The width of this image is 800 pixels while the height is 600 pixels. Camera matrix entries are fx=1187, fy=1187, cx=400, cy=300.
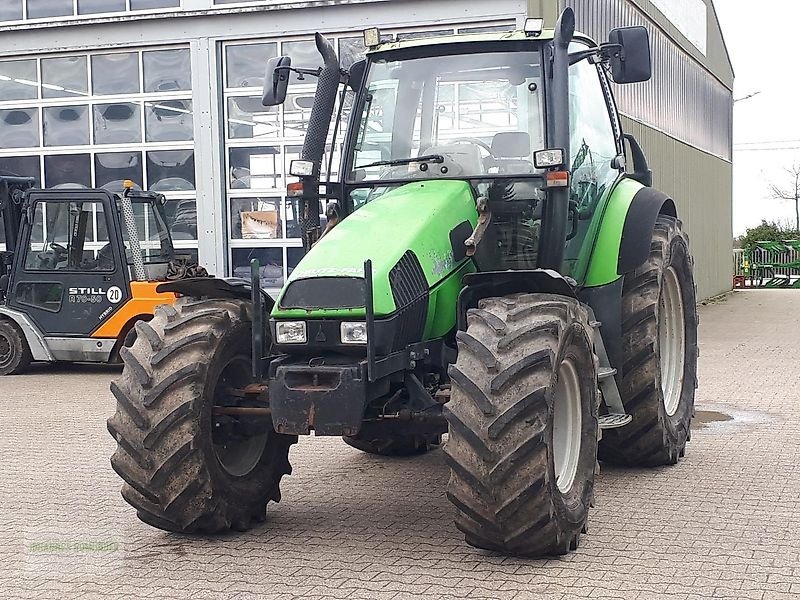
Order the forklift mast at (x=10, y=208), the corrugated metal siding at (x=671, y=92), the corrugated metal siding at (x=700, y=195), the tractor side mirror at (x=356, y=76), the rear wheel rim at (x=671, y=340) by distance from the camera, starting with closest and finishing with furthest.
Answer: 1. the tractor side mirror at (x=356, y=76)
2. the rear wheel rim at (x=671, y=340)
3. the forklift mast at (x=10, y=208)
4. the corrugated metal siding at (x=671, y=92)
5. the corrugated metal siding at (x=700, y=195)

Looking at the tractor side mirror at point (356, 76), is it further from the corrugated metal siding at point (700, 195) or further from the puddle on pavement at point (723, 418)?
the corrugated metal siding at point (700, 195)

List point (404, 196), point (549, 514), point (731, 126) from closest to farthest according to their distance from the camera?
point (549, 514)
point (404, 196)
point (731, 126)

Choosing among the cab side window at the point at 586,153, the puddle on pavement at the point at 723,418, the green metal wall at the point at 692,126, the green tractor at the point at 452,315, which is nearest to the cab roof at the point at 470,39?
the green tractor at the point at 452,315

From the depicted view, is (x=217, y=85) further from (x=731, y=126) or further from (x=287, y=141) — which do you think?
(x=731, y=126)

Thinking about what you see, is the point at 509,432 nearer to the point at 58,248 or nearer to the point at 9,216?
the point at 58,248

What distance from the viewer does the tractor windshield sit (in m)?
6.96

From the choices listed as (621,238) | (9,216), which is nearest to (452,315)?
(621,238)

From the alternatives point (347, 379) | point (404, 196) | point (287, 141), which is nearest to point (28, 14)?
point (287, 141)

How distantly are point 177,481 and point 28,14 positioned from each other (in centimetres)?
1423

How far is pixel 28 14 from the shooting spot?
60.2ft

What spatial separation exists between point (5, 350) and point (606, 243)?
9644mm

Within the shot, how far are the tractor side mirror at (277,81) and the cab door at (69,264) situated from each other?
24.2 feet

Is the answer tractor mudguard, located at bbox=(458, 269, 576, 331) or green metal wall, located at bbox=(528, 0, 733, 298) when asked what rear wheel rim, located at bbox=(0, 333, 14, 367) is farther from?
tractor mudguard, located at bbox=(458, 269, 576, 331)

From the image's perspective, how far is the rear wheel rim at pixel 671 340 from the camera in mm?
8633
